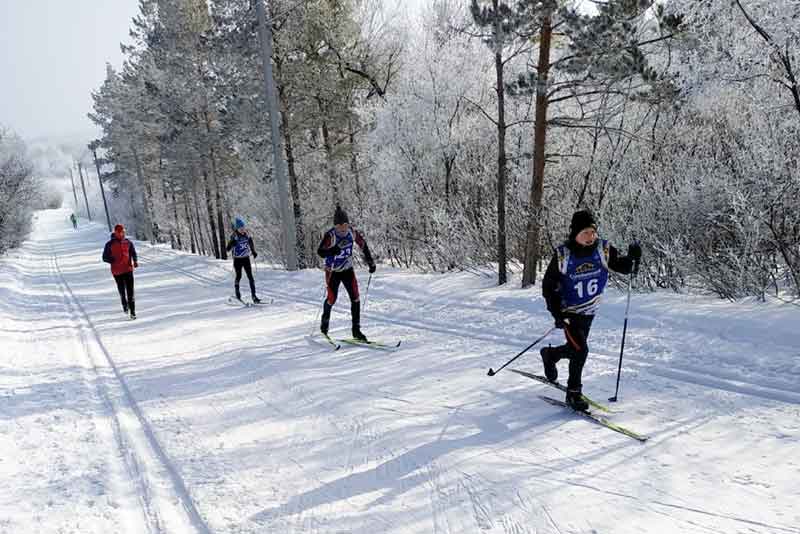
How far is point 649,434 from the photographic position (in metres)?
4.30

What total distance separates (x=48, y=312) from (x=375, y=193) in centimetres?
1137

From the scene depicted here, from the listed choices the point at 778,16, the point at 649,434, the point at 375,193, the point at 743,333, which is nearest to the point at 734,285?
the point at 743,333

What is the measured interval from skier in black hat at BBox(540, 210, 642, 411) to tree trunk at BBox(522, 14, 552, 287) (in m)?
5.47

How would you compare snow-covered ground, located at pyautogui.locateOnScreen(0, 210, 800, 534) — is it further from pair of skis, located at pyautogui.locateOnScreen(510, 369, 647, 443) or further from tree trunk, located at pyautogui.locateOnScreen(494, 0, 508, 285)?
tree trunk, located at pyautogui.locateOnScreen(494, 0, 508, 285)

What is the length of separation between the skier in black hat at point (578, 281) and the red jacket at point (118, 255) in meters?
10.2

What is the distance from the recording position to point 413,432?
4641mm

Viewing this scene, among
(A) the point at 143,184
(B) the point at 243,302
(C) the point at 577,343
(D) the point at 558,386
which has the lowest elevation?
(B) the point at 243,302

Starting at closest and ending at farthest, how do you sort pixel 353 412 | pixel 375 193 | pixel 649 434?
pixel 649 434, pixel 353 412, pixel 375 193

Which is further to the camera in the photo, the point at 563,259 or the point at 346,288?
the point at 346,288

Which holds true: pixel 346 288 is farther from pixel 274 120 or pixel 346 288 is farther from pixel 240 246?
pixel 274 120

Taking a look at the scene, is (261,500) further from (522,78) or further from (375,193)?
(375,193)

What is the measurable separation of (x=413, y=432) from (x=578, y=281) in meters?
2.13

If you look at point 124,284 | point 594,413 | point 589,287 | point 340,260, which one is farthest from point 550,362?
point 124,284

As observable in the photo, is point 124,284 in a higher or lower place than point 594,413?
higher
